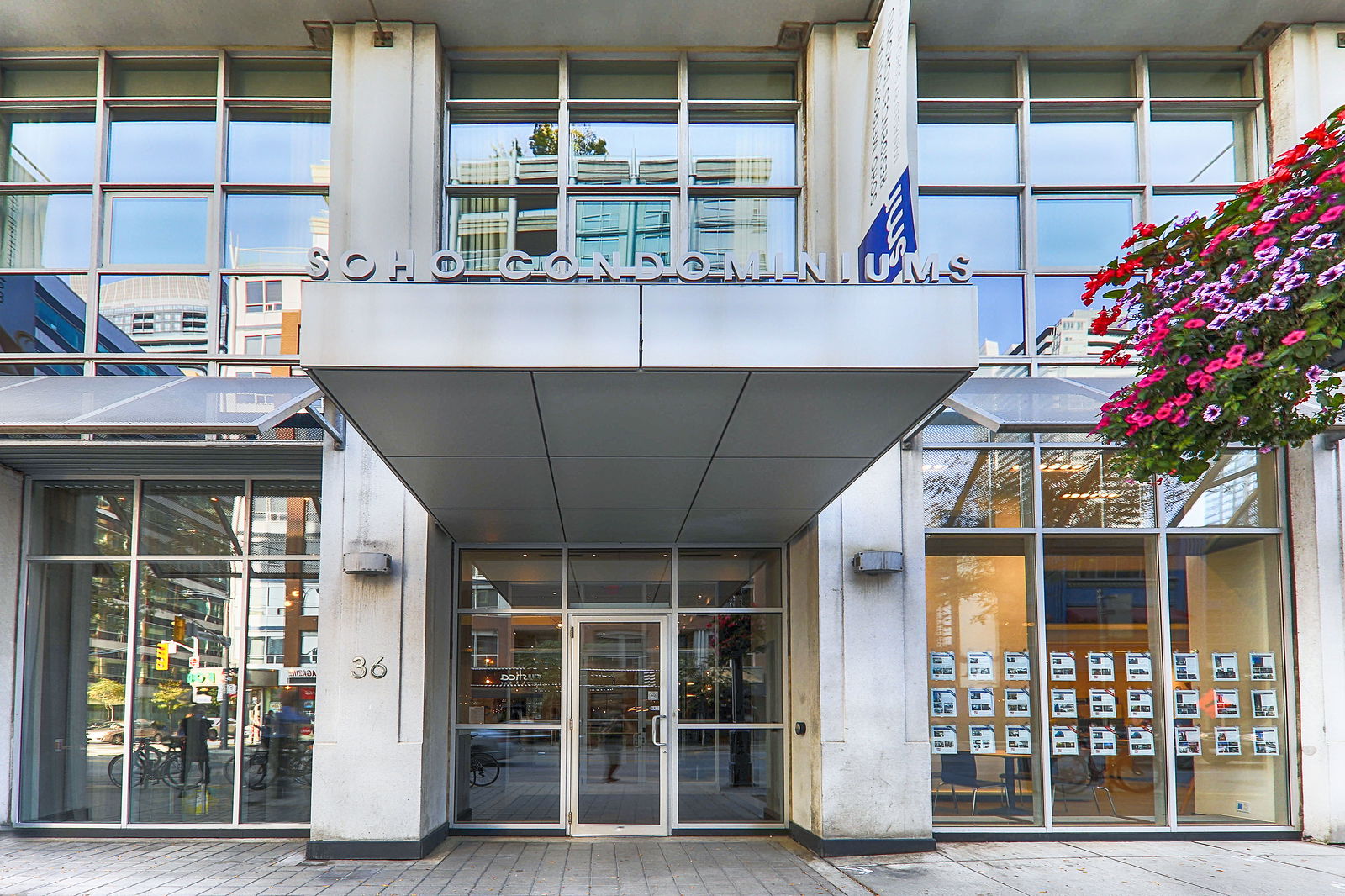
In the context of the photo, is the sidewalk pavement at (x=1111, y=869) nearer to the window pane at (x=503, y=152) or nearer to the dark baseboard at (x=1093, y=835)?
the dark baseboard at (x=1093, y=835)

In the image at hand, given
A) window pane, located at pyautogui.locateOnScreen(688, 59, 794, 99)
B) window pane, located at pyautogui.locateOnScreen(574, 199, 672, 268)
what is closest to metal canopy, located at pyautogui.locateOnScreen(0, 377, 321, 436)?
window pane, located at pyautogui.locateOnScreen(574, 199, 672, 268)

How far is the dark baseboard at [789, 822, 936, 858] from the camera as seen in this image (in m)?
9.59

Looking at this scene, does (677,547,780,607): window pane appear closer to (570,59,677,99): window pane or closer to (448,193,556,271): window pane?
(448,193,556,271): window pane

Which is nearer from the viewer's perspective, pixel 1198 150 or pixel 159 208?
pixel 159 208

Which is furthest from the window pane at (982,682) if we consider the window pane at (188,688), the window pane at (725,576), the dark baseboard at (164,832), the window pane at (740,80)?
the window pane at (188,688)

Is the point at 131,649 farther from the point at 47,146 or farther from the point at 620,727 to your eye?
the point at 47,146

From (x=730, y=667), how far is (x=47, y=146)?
8.59 meters

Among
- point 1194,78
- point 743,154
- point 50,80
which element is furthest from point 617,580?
point 1194,78

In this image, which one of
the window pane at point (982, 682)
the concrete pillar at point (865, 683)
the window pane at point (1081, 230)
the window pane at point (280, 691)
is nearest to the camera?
the concrete pillar at point (865, 683)

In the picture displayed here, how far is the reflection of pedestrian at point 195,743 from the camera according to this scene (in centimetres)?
1054

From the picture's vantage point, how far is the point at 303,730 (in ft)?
34.6

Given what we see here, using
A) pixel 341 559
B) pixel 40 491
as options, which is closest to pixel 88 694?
pixel 40 491

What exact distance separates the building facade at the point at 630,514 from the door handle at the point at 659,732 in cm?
3

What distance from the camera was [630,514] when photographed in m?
9.44
